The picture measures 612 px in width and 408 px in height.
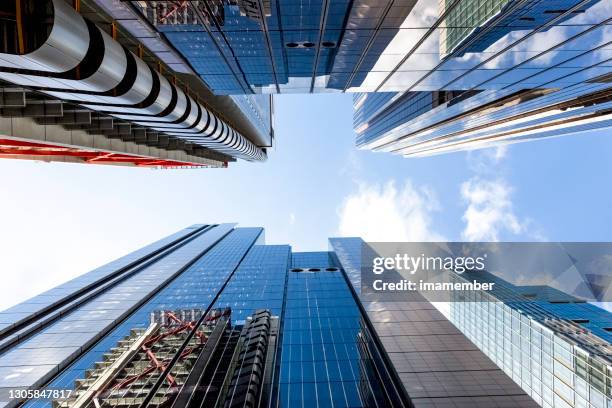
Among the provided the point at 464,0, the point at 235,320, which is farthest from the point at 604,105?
the point at 235,320

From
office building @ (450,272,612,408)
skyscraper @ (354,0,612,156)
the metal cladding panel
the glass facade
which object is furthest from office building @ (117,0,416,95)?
office building @ (450,272,612,408)

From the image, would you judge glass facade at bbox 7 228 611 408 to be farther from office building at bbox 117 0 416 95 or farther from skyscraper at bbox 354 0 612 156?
office building at bbox 117 0 416 95

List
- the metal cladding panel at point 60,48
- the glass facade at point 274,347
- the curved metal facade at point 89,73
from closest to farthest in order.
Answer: the metal cladding panel at point 60,48 → the curved metal facade at point 89,73 → the glass facade at point 274,347

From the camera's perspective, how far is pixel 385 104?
7338 centimetres

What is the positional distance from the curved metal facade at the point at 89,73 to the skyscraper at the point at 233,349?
83.2ft

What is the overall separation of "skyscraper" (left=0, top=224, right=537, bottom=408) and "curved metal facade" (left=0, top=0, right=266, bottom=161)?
998 inches

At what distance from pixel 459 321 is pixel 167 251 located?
81.8 metres

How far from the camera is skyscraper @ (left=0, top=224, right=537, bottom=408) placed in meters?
33.0

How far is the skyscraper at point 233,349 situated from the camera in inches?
1299

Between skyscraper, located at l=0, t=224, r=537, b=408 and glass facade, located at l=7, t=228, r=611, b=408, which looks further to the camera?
glass facade, located at l=7, t=228, r=611, b=408

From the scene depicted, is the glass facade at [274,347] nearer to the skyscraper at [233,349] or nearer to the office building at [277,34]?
the skyscraper at [233,349]

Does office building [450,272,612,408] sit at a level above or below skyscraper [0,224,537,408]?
below

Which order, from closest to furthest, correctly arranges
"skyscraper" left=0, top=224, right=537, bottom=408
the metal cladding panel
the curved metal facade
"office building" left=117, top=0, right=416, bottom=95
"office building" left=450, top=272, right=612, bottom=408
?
the metal cladding panel → the curved metal facade → "office building" left=117, top=0, right=416, bottom=95 → "skyscraper" left=0, top=224, right=537, bottom=408 → "office building" left=450, top=272, right=612, bottom=408

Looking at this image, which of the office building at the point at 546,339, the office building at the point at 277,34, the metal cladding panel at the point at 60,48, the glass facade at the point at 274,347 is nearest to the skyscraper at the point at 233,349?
the glass facade at the point at 274,347
